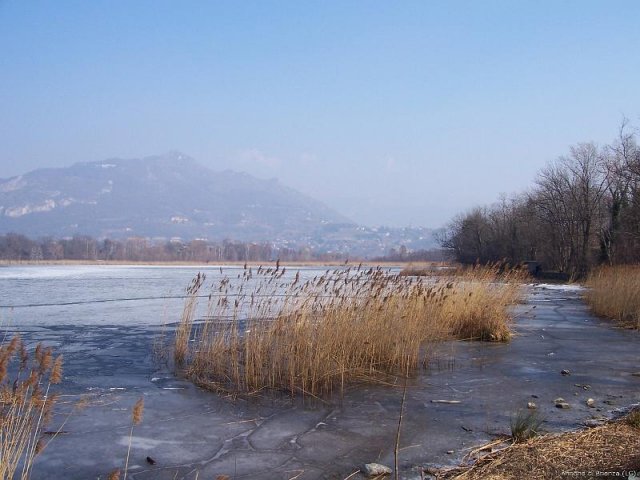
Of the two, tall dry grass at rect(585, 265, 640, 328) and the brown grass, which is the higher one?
tall dry grass at rect(585, 265, 640, 328)

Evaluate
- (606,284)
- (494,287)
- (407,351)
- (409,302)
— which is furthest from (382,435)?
(606,284)

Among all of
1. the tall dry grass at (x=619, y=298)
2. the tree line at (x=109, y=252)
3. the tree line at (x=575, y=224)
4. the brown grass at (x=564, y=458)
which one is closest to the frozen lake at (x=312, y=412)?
the brown grass at (x=564, y=458)

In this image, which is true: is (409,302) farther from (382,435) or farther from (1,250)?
(1,250)

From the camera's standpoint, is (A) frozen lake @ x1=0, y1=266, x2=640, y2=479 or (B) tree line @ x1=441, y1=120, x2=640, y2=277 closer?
(A) frozen lake @ x1=0, y1=266, x2=640, y2=479

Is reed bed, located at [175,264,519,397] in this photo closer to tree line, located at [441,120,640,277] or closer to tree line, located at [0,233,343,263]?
tree line, located at [441,120,640,277]

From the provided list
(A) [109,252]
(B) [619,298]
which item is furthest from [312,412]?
(A) [109,252]

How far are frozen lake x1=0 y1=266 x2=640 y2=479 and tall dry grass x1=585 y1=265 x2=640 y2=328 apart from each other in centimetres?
434

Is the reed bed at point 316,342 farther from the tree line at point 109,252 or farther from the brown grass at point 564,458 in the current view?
the tree line at point 109,252

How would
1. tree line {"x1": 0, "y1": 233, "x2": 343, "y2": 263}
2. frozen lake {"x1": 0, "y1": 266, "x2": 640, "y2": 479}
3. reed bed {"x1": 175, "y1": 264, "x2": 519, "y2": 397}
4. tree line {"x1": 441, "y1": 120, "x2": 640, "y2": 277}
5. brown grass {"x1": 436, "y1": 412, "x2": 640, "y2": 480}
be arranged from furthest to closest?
tree line {"x1": 0, "y1": 233, "x2": 343, "y2": 263}, tree line {"x1": 441, "y1": 120, "x2": 640, "y2": 277}, reed bed {"x1": 175, "y1": 264, "x2": 519, "y2": 397}, frozen lake {"x1": 0, "y1": 266, "x2": 640, "y2": 479}, brown grass {"x1": 436, "y1": 412, "x2": 640, "y2": 480}

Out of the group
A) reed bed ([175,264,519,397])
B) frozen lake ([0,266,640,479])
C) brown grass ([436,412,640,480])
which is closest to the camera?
brown grass ([436,412,640,480])

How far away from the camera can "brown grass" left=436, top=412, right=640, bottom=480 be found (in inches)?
183

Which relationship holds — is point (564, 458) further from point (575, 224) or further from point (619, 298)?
point (575, 224)

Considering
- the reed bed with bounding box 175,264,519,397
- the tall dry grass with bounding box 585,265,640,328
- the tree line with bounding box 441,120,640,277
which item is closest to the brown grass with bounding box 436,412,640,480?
the reed bed with bounding box 175,264,519,397

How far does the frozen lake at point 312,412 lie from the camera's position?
17.1 feet
